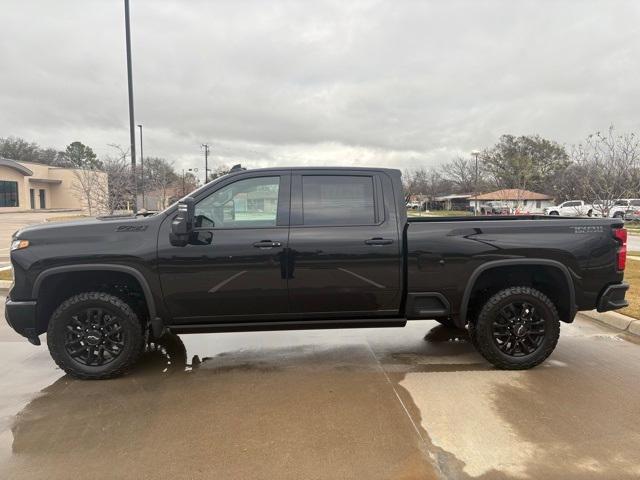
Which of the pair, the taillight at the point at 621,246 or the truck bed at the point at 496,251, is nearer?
the truck bed at the point at 496,251

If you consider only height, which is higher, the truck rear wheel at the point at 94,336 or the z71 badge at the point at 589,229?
the z71 badge at the point at 589,229

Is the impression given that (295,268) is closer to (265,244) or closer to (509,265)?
(265,244)

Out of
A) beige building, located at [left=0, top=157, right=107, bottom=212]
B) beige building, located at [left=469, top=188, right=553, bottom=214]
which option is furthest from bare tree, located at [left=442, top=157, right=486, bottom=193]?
beige building, located at [left=0, top=157, right=107, bottom=212]

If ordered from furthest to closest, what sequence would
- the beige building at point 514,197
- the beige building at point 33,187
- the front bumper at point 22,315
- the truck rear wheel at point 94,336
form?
the beige building at point 514,197
the beige building at point 33,187
the truck rear wheel at point 94,336
the front bumper at point 22,315

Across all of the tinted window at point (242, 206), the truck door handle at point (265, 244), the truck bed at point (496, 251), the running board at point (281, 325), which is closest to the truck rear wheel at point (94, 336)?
the running board at point (281, 325)

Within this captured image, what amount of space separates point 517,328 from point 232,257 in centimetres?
284

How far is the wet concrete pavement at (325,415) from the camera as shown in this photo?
10.1 ft

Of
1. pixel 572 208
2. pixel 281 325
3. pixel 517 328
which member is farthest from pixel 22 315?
pixel 572 208

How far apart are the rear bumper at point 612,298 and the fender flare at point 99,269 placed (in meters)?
4.30

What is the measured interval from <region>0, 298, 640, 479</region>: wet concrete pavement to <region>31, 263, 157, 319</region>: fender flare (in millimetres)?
847

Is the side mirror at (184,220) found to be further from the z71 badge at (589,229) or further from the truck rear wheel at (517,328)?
the z71 badge at (589,229)

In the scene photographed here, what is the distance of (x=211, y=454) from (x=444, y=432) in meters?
1.67

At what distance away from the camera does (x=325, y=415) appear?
148 inches

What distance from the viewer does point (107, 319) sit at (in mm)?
4434
